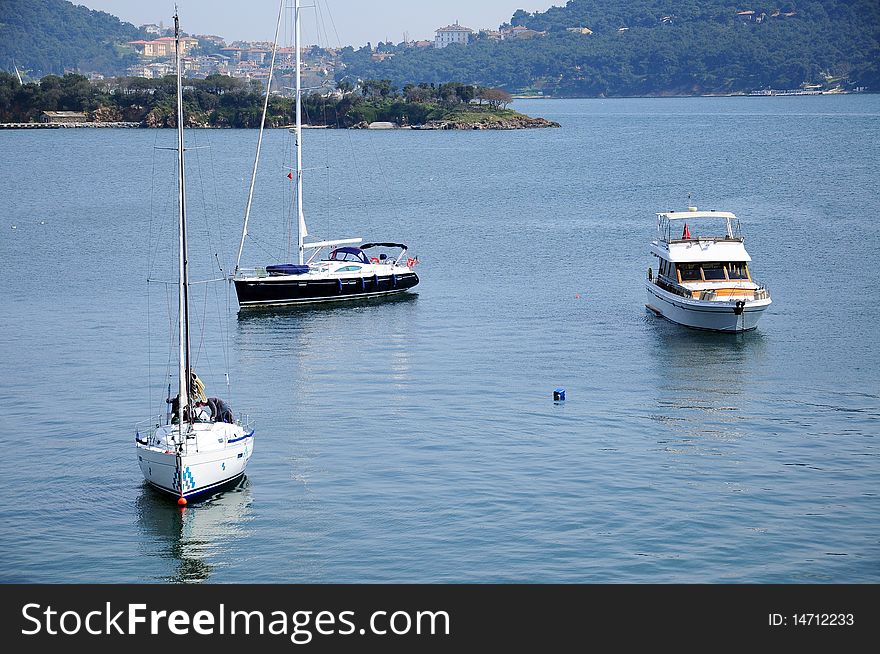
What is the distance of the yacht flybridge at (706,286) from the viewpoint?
62219 mm

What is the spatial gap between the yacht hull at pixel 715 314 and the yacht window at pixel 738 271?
3.07 m

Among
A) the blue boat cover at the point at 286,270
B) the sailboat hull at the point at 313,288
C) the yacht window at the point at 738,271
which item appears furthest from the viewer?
the blue boat cover at the point at 286,270

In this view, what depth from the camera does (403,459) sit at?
4350 cm

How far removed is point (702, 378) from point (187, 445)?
25.2 meters

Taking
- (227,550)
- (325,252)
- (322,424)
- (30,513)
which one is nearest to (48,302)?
(325,252)

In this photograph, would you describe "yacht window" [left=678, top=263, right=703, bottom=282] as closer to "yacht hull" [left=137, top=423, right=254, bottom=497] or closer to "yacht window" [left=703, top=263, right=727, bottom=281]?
"yacht window" [left=703, top=263, right=727, bottom=281]

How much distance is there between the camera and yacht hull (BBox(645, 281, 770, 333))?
203ft

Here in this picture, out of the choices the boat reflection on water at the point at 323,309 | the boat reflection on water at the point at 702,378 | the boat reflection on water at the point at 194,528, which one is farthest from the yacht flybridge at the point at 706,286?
the boat reflection on water at the point at 194,528

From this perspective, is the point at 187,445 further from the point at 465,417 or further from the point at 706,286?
the point at 706,286

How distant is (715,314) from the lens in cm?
6238

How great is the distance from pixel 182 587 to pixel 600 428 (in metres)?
19.3

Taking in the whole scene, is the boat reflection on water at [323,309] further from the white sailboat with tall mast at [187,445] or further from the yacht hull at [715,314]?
the white sailboat with tall mast at [187,445]

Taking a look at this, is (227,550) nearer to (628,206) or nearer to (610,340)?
(610,340)

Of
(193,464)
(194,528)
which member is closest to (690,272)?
(193,464)
